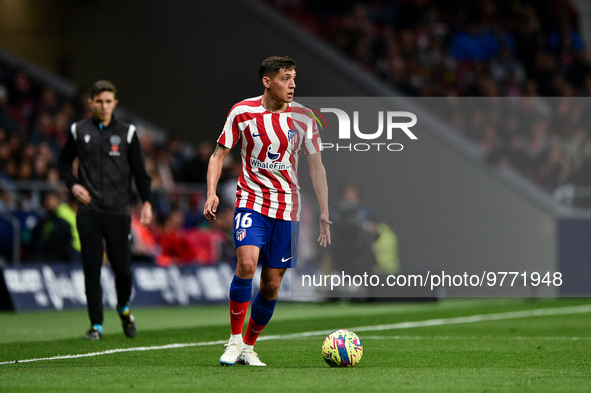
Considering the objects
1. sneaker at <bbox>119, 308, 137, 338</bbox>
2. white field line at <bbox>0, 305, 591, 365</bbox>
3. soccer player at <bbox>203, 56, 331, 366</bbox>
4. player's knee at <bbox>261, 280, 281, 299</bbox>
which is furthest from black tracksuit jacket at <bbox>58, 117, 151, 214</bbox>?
player's knee at <bbox>261, 280, 281, 299</bbox>

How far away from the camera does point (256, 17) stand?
870 inches

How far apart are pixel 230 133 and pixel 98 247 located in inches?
108

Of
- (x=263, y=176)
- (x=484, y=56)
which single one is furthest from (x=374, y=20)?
(x=263, y=176)

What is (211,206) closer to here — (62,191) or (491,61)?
(62,191)

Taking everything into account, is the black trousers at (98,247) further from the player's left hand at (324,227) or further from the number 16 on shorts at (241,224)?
the player's left hand at (324,227)

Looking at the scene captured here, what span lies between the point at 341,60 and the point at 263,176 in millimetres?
14437

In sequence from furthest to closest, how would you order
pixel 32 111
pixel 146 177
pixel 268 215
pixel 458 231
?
pixel 32 111 < pixel 458 231 < pixel 146 177 < pixel 268 215

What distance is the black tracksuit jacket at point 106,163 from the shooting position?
9.53 meters

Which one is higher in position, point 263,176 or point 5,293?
point 263,176

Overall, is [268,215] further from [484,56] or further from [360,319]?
[484,56]

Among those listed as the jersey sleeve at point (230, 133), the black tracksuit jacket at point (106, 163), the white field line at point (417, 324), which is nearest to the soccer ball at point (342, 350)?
the jersey sleeve at point (230, 133)

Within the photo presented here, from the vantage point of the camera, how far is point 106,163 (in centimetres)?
959

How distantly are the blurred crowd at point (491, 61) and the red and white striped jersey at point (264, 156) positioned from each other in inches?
474

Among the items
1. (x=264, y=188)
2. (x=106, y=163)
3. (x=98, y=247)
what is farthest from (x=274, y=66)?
(x=98, y=247)
